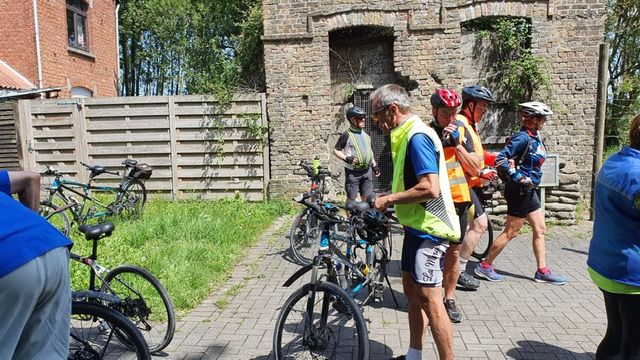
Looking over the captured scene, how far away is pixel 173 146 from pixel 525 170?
731 cm

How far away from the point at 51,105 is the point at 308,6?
609 cm

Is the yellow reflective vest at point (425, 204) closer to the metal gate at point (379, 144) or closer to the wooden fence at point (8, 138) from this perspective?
the metal gate at point (379, 144)

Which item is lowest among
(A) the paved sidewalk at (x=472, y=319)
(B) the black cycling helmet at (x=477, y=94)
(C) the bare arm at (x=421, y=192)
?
(A) the paved sidewalk at (x=472, y=319)

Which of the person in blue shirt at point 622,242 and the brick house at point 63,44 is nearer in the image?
the person in blue shirt at point 622,242

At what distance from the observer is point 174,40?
22.3 meters

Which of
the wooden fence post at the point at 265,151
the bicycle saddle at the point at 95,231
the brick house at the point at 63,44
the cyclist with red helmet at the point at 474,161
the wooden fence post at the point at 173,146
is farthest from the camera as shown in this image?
the brick house at the point at 63,44

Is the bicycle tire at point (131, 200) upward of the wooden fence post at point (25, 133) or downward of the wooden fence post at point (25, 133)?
downward

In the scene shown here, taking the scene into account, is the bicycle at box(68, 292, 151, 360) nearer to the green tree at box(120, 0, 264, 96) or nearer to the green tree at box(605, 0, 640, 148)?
the green tree at box(605, 0, 640, 148)

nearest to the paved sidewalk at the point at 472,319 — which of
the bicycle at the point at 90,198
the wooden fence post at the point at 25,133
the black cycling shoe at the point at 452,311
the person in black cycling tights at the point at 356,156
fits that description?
the black cycling shoe at the point at 452,311

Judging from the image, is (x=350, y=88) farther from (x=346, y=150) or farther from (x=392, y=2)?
(x=346, y=150)

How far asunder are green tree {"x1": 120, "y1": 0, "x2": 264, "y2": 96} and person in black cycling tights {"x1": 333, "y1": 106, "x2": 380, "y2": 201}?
29.1ft

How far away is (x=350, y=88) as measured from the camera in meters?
9.90

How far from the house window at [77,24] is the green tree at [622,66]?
17.3 metres

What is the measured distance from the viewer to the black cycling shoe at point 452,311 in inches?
163
